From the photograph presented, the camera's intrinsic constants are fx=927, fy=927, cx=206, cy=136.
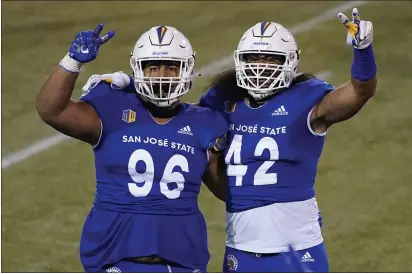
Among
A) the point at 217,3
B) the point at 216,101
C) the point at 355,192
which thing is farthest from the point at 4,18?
the point at 216,101

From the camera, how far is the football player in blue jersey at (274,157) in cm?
471

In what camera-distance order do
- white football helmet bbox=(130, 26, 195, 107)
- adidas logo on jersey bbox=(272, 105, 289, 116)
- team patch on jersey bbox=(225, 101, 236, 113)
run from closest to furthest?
1. white football helmet bbox=(130, 26, 195, 107)
2. adidas logo on jersey bbox=(272, 105, 289, 116)
3. team patch on jersey bbox=(225, 101, 236, 113)

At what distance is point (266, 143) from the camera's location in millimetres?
4723

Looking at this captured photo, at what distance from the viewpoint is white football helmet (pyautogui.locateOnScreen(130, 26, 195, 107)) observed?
14.9ft

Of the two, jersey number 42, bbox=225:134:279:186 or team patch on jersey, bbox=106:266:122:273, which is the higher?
jersey number 42, bbox=225:134:279:186

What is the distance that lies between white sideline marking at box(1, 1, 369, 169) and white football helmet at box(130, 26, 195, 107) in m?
3.82

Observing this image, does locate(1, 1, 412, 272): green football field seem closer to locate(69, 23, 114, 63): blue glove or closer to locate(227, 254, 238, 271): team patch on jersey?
locate(227, 254, 238, 271): team patch on jersey

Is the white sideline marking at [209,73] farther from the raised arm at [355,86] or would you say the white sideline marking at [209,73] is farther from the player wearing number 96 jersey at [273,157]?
the raised arm at [355,86]

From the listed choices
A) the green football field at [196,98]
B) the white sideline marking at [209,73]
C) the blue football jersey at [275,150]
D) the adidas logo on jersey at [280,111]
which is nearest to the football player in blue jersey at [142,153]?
the blue football jersey at [275,150]

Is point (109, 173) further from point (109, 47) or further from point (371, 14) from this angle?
point (371, 14)

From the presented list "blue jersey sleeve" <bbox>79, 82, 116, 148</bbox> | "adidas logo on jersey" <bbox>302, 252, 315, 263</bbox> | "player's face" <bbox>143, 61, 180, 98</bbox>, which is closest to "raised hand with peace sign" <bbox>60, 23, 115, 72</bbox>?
"blue jersey sleeve" <bbox>79, 82, 116, 148</bbox>

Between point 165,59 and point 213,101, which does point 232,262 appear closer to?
point 213,101

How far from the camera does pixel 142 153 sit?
4504 mm

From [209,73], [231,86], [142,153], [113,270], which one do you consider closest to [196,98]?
[209,73]
